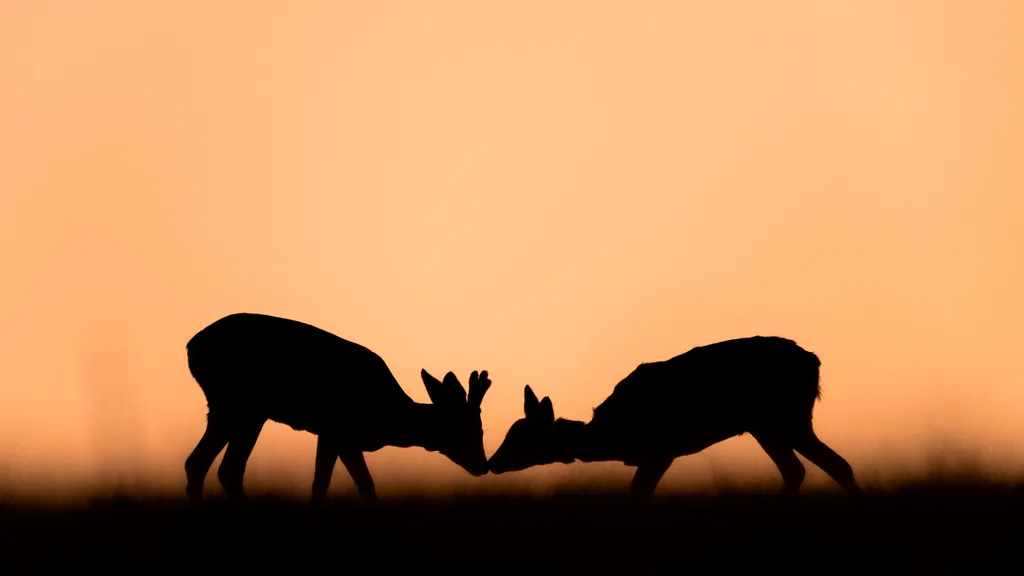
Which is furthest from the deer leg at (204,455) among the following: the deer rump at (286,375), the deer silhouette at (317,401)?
the deer rump at (286,375)

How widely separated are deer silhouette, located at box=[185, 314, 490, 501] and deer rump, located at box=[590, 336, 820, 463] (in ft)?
4.43

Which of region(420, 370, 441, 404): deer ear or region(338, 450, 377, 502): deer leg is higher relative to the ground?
region(420, 370, 441, 404): deer ear

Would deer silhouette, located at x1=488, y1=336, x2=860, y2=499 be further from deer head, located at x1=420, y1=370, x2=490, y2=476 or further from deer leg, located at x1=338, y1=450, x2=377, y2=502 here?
deer leg, located at x1=338, y1=450, x2=377, y2=502

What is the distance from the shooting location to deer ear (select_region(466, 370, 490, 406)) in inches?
454

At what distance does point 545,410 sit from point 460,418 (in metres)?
0.74

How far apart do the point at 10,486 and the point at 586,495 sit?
3.97m

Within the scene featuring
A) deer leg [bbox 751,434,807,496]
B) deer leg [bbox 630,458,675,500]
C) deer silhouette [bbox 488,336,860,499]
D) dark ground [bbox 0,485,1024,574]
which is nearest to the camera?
dark ground [bbox 0,485,1024,574]

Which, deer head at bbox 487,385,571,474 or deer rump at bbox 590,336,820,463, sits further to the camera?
deer head at bbox 487,385,571,474

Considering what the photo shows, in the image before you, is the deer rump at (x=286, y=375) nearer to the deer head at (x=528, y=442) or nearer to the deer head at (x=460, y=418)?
the deer head at (x=460, y=418)

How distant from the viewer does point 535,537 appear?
743 centimetres

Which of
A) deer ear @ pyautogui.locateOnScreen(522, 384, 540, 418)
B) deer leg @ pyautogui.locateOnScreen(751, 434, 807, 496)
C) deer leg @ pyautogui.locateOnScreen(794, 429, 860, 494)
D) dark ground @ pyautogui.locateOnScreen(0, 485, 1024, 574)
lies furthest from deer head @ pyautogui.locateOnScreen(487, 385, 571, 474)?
dark ground @ pyautogui.locateOnScreen(0, 485, 1024, 574)

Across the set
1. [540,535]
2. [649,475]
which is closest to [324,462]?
[649,475]

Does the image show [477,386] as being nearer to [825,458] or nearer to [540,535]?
[825,458]

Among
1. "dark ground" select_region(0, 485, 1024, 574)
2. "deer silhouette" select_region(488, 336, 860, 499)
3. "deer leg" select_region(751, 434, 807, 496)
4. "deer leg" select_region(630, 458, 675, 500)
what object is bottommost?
"dark ground" select_region(0, 485, 1024, 574)
